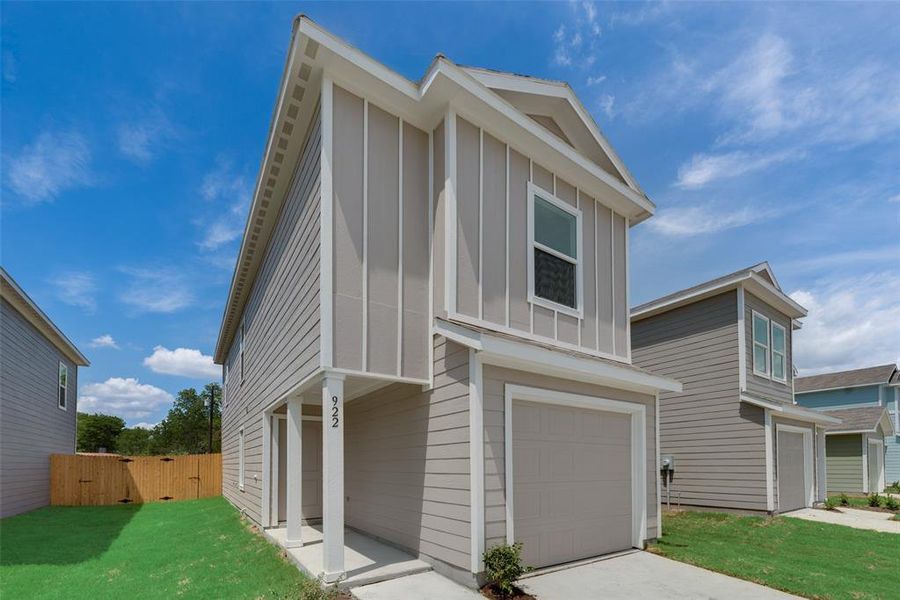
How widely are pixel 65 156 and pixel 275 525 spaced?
9.46m

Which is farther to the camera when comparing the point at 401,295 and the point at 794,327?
the point at 794,327

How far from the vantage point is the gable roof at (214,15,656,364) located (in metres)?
6.20

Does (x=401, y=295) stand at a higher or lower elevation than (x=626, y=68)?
lower

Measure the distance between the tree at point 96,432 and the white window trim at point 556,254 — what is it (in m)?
60.1

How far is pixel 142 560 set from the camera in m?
8.03

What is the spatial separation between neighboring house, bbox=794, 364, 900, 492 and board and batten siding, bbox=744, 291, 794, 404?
28.2 ft

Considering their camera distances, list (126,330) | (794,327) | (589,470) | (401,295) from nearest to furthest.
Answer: (401,295) → (589,470) → (794,327) → (126,330)

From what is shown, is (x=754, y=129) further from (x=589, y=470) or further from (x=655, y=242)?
(x=589, y=470)

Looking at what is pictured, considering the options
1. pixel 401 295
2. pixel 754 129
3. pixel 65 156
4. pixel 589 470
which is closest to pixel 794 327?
pixel 754 129

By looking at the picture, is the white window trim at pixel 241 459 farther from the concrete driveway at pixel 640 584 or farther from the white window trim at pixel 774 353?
the white window trim at pixel 774 353

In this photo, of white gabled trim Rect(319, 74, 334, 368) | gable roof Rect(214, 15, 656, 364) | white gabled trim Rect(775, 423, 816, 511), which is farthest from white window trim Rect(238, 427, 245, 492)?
white gabled trim Rect(775, 423, 816, 511)

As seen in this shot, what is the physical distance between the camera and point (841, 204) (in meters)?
11.1

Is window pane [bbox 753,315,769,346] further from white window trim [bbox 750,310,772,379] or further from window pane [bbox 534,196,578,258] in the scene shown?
window pane [bbox 534,196,578,258]

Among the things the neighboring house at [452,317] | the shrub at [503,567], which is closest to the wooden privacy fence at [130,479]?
the neighboring house at [452,317]
